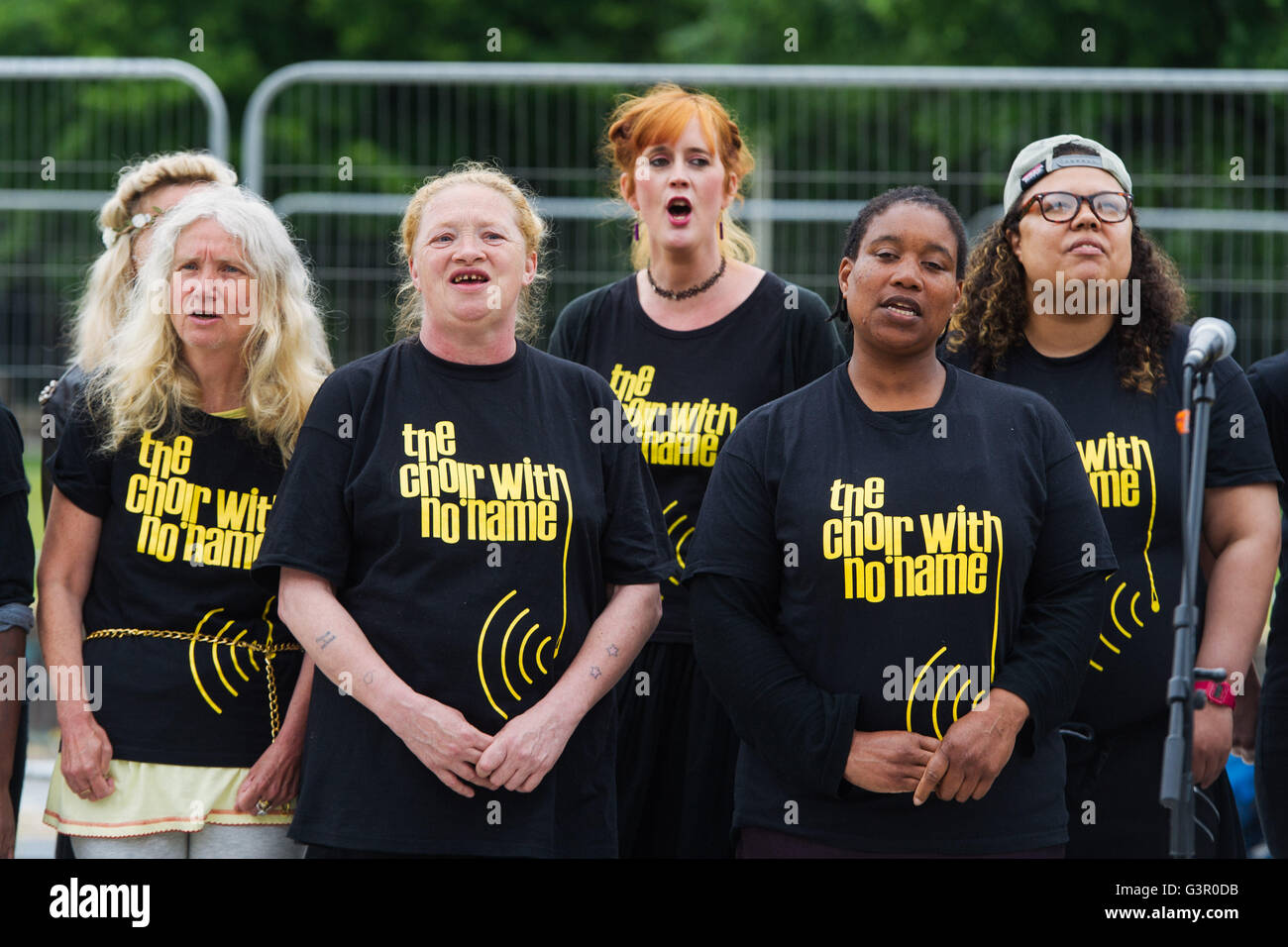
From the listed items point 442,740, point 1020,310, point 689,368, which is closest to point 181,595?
point 442,740

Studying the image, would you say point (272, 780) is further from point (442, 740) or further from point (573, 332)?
point (573, 332)

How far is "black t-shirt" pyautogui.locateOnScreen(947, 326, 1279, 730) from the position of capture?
3680mm

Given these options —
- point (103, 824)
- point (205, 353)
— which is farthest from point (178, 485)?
point (103, 824)

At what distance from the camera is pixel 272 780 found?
3596 millimetres

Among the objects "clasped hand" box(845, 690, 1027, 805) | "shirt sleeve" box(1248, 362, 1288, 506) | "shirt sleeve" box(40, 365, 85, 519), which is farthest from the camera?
"shirt sleeve" box(1248, 362, 1288, 506)

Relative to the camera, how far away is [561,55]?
20.0 metres

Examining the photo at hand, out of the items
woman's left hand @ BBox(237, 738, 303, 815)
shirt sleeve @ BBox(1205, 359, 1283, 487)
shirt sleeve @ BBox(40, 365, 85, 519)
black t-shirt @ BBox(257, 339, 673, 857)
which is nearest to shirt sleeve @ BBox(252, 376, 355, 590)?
black t-shirt @ BBox(257, 339, 673, 857)

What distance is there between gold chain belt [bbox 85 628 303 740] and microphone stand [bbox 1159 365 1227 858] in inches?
77.1

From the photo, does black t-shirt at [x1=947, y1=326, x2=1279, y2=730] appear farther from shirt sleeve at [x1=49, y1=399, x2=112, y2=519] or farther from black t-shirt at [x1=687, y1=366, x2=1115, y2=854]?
shirt sleeve at [x1=49, y1=399, x2=112, y2=519]

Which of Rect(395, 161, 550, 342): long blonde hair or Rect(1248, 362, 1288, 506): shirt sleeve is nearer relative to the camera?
Rect(395, 161, 550, 342): long blonde hair

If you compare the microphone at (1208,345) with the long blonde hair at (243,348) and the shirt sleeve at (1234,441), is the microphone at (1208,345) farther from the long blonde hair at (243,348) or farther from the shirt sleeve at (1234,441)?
the long blonde hair at (243,348)

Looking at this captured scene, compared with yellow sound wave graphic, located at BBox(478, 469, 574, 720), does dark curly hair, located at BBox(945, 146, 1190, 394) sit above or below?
above
